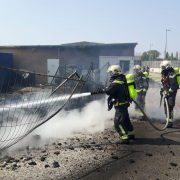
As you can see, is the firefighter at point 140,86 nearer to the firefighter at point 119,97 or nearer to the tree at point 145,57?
the firefighter at point 119,97

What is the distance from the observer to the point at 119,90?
4.83 meters

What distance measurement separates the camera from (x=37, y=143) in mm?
4527

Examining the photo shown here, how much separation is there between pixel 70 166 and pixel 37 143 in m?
1.23

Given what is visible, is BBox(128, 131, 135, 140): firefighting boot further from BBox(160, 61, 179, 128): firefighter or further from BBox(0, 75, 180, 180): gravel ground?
BBox(160, 61, 179, 128): firefighter

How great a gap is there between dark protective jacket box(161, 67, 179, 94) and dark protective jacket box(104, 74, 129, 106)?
6.76 ft

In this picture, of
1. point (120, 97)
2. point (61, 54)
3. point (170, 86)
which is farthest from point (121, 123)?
point (61, 54)

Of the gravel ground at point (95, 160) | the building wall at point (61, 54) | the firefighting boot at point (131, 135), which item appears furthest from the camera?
the building wall at point (61, 54)

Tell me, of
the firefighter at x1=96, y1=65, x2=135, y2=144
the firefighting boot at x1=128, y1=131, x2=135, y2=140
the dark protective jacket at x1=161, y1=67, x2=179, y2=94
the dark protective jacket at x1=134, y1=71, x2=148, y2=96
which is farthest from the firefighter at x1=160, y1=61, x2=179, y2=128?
the firefighter at x1=96, y1=65, x2=135, y2=144

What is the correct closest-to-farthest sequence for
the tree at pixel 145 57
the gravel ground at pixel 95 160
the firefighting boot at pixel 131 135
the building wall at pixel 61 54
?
the gravel ground at pixel 95 160 → the firefighting boot at pixel 131 135 → the building wall at pixel 61 54 → the tree at pixel 145 57

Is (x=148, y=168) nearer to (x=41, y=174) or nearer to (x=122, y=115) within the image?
(x=122, y=115)

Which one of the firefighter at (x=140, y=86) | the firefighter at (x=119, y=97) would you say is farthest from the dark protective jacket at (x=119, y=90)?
the firefighter at (x=140, y=86)

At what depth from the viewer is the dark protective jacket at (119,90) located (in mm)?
4746

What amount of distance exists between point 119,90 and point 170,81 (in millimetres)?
2284

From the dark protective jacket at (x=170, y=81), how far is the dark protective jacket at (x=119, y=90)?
2.06 meters
